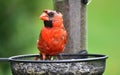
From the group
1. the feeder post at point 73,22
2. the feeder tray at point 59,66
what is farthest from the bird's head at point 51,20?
the feeder post at point 73,22

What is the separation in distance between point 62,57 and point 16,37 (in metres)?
1.99

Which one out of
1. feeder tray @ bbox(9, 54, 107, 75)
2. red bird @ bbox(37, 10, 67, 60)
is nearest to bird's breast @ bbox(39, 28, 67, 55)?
red bird @ bbox(37, 10, 67, 60)

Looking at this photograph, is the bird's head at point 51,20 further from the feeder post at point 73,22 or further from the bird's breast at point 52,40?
the feeder post at point 73,22

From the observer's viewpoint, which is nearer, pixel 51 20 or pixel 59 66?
pixel 59 66

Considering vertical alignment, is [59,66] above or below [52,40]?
below

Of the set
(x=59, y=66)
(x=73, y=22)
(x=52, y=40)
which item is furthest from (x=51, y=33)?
(x=73, y=22)

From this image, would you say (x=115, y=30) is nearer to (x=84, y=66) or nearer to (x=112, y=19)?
(x=112, y=19)

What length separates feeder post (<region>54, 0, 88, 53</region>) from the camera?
14.2 ft

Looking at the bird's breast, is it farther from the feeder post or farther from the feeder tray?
the feeder post

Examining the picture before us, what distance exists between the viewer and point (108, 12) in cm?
768

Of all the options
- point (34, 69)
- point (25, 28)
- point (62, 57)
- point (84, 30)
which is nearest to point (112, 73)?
point (25, 28)

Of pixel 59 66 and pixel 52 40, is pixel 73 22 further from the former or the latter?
pixel 59 66

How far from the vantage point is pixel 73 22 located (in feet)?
14.2

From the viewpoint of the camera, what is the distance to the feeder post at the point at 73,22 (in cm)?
432
